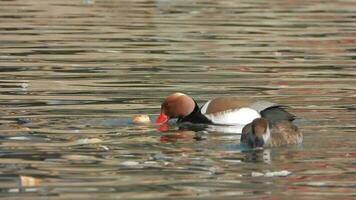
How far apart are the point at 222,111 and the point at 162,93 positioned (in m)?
2.40

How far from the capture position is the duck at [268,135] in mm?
12086

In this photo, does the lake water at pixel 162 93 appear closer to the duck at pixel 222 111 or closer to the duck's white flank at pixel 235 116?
the duck at pixel 222 111

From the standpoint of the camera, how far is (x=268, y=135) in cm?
1220

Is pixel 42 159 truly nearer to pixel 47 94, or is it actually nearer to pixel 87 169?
pixel 87 169

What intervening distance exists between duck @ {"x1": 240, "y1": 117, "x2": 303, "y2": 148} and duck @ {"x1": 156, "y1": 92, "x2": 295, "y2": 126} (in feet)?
3.18

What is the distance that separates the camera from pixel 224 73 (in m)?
18.3

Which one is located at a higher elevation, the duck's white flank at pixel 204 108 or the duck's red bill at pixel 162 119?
the duck's white flank at pixel 204 108

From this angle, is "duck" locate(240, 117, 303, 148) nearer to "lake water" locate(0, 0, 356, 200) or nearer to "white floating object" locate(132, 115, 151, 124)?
"lake water" locate(0, 0, 356, 200)

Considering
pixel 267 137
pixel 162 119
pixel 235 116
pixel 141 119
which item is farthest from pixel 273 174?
pixel 162 119

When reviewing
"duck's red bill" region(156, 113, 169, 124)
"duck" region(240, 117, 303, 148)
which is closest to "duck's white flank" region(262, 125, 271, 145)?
"duck" region(240, 117, 303, 148)

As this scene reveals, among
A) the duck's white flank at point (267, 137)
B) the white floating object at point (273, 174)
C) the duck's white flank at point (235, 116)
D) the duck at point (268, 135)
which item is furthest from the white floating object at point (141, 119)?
the white floating object at point (273, 174)

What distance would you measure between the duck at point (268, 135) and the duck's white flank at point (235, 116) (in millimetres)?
1283

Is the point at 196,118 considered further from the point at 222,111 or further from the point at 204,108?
the point at 222,111

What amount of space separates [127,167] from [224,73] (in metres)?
7.50
